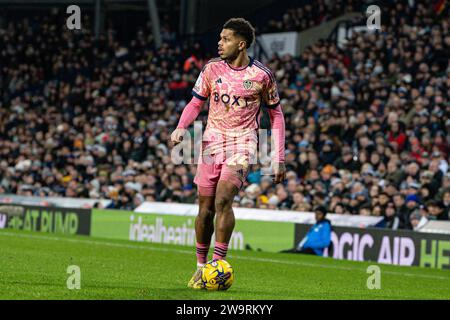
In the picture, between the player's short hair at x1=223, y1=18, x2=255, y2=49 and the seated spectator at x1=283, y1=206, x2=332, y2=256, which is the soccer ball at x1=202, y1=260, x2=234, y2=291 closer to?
the player's short hair at x1=223, y1=18, x2=255, y2=49

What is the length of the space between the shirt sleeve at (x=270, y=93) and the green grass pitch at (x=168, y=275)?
1.75 meters

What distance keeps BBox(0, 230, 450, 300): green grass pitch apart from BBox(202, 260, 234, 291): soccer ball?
12 centimetres

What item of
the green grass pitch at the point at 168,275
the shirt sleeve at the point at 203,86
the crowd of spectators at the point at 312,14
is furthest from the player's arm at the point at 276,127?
the crowd of spectators at the point at 312,14

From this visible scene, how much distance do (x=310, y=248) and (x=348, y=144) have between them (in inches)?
187

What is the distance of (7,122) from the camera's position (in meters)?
34.5

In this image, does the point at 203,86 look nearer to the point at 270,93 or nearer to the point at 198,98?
the point at 198,98

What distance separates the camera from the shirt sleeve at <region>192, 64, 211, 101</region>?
361 inches

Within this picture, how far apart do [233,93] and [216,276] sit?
5.60ft

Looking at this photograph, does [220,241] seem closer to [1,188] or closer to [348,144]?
[348,144]

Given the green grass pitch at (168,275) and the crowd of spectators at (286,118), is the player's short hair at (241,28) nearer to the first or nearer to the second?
the green grass pitch at (168,275)

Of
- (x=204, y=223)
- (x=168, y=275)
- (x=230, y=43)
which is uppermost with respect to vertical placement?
(x=230, y=43)

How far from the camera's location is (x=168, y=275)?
10.9m

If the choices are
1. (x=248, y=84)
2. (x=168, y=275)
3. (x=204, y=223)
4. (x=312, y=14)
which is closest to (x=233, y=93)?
(x=248, y=84)

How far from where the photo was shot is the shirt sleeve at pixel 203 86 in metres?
9.16
